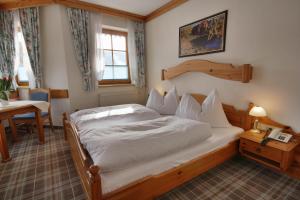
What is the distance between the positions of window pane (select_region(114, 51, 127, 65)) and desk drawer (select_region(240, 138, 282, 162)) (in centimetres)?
317

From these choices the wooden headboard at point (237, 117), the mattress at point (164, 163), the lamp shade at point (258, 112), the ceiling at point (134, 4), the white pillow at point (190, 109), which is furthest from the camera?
the ceiling at point (134, 4)

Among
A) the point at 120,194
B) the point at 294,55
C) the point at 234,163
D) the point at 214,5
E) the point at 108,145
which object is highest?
the point at 214,5

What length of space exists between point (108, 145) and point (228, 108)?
75.7 inches

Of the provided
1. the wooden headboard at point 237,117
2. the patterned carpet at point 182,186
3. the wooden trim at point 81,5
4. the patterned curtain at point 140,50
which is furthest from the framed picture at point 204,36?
the patterned carpet at point 182,186

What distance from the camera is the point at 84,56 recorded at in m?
Result: 3.33

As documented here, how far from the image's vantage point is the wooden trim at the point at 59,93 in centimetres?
336

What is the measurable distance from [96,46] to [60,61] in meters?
0.80

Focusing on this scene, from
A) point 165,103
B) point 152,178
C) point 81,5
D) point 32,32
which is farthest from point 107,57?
point 152,178

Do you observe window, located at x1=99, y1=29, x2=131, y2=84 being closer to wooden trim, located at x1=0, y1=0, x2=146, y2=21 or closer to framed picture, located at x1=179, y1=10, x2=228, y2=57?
wooden trim, located at x1=0, y1=0, x2=146, y2=21

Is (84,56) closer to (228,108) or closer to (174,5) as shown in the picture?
(174,5)

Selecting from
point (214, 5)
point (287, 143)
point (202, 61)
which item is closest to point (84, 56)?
point (202, 61)

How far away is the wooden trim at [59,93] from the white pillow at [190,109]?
241 cm

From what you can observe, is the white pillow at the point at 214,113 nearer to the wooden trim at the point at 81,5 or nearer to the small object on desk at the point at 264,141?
the small object on desk at the point at 264,141

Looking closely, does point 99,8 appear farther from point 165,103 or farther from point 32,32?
point 165,103
